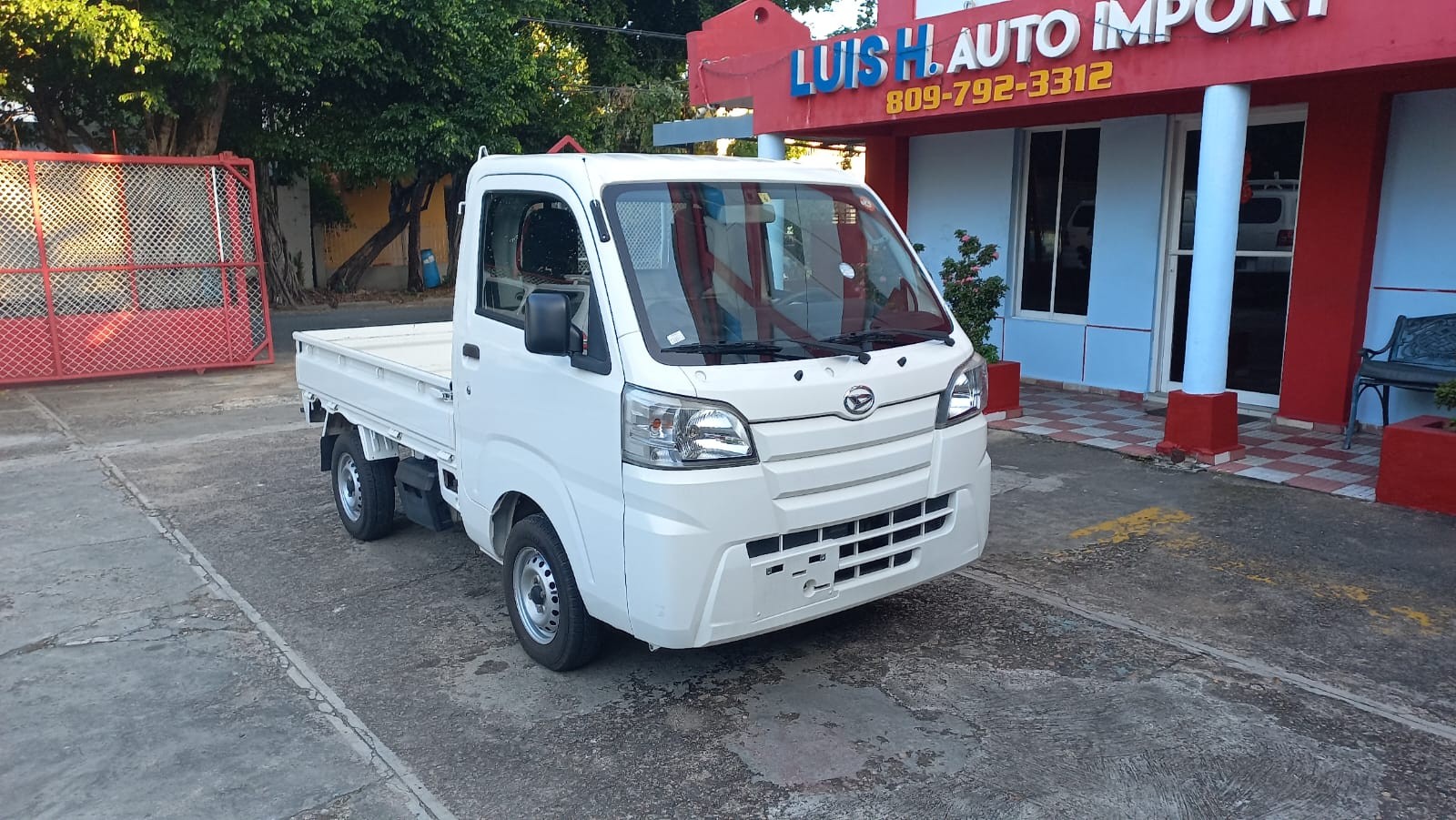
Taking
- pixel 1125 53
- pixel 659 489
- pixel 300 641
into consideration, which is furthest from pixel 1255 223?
pixel 300 641

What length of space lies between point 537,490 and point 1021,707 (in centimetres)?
204

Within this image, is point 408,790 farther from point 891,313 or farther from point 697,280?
point 891,313

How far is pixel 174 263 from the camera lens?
1193cm

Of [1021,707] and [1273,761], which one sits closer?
[1273,761]

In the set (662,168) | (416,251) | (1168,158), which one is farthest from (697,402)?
(416,251)

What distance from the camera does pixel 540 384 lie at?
4.05 metres

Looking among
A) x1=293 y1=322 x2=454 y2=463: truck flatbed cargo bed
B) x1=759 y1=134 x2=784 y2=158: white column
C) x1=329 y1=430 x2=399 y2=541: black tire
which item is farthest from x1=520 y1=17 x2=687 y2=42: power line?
x1=329 y1=430 x2=399 y2=541: black tire

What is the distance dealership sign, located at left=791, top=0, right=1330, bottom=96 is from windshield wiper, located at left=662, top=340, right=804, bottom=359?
4.85 metres

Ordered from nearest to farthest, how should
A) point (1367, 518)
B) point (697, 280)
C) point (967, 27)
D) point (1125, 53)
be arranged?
point (697, 280)
point (1367, 518)
point (1125, 53)
point (967, 27)

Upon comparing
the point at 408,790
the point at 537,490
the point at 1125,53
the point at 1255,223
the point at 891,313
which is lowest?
the point at 408,790

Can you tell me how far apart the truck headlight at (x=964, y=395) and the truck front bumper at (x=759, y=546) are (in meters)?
0.11

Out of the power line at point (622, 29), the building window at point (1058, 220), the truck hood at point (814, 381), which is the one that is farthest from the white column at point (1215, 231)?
the power line at point (622, 29)

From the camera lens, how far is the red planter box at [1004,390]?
9.16 m

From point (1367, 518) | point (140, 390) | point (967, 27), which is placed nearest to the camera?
point (1367, 518)
